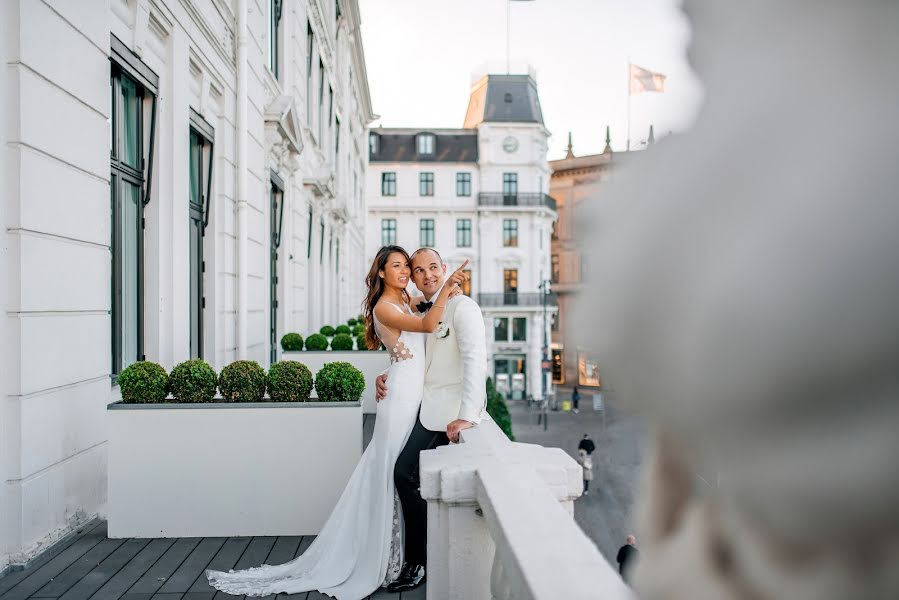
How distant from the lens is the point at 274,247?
11.1m

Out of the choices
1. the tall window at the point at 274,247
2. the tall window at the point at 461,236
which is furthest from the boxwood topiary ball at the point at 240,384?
the tall window at the point at 461,236

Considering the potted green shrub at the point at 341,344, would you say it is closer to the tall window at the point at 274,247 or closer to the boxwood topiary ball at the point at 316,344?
the boxwood topiary ball at the point at 316,344

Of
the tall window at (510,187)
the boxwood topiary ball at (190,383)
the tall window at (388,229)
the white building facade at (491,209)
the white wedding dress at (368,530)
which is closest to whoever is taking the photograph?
the white wedding dress at (368,530)

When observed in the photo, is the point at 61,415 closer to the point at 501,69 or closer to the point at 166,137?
the point at 166,137

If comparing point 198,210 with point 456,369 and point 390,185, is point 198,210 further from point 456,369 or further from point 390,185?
point 390,185

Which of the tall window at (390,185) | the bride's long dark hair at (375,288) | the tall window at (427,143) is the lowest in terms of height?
the bride's long dark hair at (375,288)

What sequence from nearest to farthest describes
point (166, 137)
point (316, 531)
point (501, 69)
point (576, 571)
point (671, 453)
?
point (671, 453), point (576, 571), point (316, 531), point (166, 137), point (501, 69)

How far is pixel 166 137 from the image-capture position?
6.30 m

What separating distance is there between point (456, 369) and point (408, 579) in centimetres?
124

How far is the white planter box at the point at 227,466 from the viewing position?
4.50 meters

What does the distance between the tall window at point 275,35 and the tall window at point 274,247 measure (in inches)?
75.7

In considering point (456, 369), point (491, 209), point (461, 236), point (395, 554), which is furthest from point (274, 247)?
point (461, 236)

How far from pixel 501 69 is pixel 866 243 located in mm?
51860

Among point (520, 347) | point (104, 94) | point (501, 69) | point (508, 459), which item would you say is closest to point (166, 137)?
point (104, 94)
